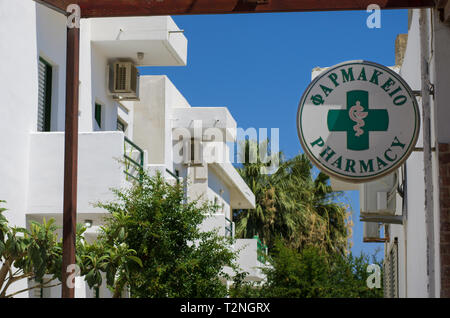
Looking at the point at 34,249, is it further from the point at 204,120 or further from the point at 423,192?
the point at 204,120

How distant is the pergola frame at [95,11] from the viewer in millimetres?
8523

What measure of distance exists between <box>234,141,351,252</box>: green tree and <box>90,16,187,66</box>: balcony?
22359 mm

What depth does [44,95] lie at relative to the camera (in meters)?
16.0

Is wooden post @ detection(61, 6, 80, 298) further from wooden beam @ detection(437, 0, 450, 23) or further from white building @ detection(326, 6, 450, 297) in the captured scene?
wooden beam @ detection(437, 0, 450, 23)

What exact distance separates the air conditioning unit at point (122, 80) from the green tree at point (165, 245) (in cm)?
427

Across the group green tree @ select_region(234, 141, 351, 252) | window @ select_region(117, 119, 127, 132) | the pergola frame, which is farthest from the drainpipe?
green tree @ select_region(234, 141, 351, 252)

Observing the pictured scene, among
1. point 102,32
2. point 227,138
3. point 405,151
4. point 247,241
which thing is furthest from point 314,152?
point 247,241

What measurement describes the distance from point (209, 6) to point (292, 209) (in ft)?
111

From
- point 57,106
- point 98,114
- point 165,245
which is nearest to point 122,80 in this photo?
point 98,114

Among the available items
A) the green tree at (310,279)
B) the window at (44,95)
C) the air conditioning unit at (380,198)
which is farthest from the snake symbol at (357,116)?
the green tree at (310,279)

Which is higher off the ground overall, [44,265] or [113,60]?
[113,60]

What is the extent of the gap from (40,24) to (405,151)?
9.66m

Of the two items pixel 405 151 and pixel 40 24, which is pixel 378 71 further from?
pixel 40 24
